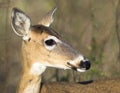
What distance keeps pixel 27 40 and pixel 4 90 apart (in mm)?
2659

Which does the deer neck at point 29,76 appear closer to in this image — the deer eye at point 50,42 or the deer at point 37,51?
the deer at point 37,51

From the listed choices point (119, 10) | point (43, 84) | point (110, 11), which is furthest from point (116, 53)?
point (43, 84)

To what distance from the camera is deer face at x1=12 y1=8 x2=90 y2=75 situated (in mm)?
9352

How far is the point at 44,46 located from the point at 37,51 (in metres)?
0.12

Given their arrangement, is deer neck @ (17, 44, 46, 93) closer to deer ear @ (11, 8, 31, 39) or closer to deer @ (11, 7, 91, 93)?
deer @ (11, 7, 91, 93)

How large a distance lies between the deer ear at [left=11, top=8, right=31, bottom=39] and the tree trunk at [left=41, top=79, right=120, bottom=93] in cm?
114

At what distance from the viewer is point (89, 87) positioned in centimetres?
1073

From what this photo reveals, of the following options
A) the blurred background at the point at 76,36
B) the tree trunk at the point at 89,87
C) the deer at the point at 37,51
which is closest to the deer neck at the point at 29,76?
the deer at the point at 37,51

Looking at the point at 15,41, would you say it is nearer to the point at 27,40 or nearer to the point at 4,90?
the point at 4,90

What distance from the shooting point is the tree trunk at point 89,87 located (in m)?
10.5

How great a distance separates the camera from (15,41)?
46.1ft

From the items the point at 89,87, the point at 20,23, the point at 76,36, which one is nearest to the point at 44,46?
the point at 20,23

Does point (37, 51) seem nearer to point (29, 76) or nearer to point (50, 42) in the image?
point (50, 42)

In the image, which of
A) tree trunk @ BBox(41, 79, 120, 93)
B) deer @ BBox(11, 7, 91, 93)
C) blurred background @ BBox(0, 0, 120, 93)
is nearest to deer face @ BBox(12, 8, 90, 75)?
deer @ BBox(11, 7, 91, 93)
